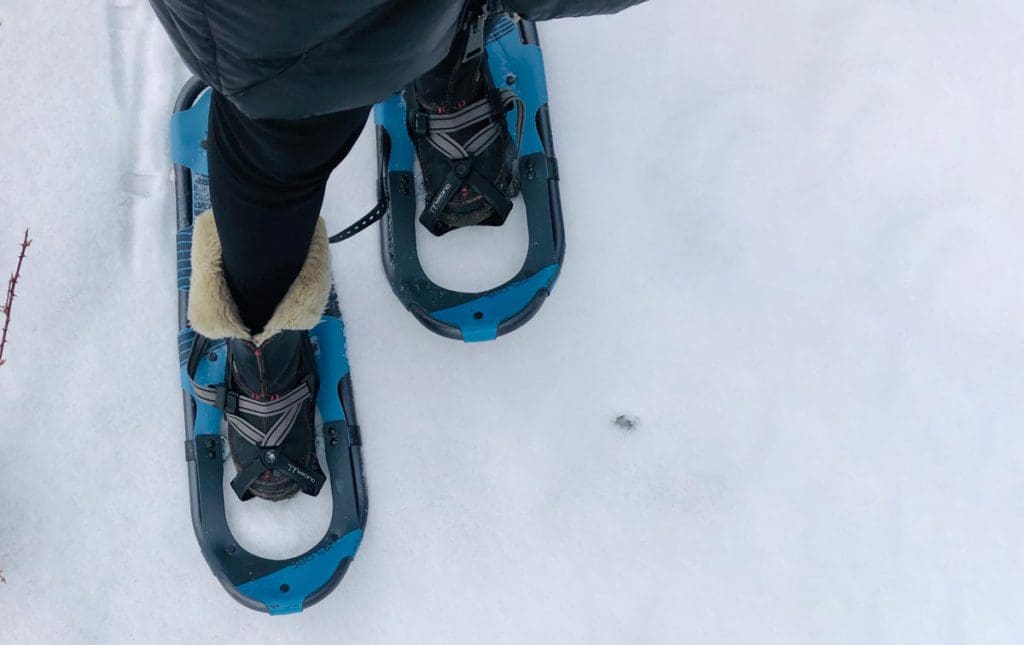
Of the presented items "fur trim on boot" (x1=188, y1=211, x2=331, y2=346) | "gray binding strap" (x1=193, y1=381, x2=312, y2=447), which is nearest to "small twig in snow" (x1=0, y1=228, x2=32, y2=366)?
"gray binding strap" (x1=193, y1=381, x2=312, y2=447)

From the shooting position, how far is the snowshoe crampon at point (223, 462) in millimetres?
1444

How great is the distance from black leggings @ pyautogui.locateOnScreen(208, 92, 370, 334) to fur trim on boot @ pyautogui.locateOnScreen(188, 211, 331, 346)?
0.02 metres

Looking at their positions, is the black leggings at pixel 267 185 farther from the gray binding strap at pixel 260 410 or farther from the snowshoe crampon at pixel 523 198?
the snowshoe crampon at pixel 523 198

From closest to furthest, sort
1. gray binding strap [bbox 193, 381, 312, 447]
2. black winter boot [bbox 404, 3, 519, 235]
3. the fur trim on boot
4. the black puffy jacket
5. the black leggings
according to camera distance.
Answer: the black puffy jacket, the black leggings, the fur trim on boot, gray binding strap [bbox 193, 381, 312, 447], black winter boot [bbox 404, 3, 519, 235]

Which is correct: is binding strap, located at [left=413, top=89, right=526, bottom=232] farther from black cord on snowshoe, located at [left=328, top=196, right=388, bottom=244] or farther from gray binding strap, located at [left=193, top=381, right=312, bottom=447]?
gray binding strap, located at [left=193, top=381, right=312, bottom=447]

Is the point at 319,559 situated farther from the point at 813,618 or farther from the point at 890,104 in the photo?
the point at 890,104

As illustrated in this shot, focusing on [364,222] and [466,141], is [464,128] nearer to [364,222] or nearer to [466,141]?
[466,141]

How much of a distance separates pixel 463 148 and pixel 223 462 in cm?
68

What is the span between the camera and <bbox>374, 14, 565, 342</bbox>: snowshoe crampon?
1.55 meters

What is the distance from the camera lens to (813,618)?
1.53m

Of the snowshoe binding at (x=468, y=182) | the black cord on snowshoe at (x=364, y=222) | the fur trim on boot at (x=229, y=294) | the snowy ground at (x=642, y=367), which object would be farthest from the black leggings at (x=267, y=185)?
the snowy ground at (x=642, y=367)

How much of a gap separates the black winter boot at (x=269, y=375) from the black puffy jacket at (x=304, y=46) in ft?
1.25

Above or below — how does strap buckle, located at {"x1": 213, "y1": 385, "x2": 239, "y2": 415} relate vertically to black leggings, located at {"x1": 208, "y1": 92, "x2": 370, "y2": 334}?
below

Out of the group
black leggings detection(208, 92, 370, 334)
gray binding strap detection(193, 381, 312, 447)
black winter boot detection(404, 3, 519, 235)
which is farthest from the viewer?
black winter boot detection(404, 3, 519, 235)
